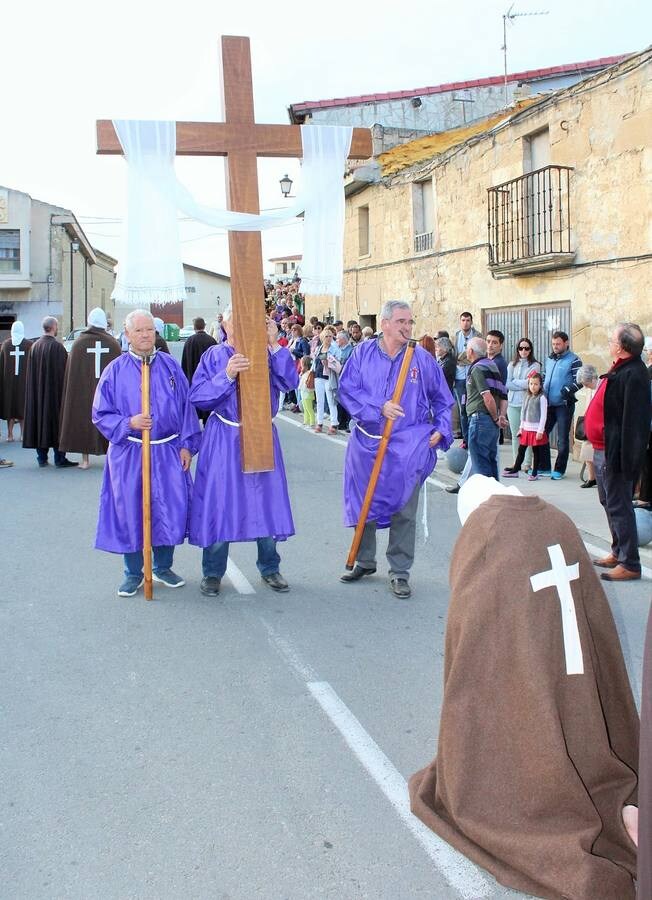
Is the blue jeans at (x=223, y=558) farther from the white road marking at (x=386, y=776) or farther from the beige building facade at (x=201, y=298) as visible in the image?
the beige building facade at (x=201, y=298)

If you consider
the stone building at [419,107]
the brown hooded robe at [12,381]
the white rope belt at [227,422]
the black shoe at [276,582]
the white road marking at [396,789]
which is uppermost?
the stone building at [419,107]

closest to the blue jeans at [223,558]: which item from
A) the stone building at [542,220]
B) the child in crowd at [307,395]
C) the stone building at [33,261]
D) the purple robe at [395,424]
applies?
the purple robe at [395,424]

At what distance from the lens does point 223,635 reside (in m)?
5.55

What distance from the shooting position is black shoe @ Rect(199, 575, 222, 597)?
6.41 meters

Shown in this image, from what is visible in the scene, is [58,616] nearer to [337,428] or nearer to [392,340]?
[392,340]

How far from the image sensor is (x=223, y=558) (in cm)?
650

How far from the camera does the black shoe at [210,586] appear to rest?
6.41 meters

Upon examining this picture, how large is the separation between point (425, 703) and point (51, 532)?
5012 mm

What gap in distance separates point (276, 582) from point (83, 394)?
6793 mm

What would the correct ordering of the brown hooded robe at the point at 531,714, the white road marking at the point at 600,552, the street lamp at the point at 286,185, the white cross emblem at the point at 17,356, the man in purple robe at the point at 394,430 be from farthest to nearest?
the street lamp at the point at 286,185 < the white cross emblem at the point at 17,356 < the white road marking at the point at 600,552 < the man in purple robe at the point at 394,430 < the brown hooded robe at the point at 531,714

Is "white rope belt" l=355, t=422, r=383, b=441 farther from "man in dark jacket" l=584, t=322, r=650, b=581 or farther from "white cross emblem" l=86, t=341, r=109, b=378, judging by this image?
"white cross emblem" l=86, t=341, r=109, b=378

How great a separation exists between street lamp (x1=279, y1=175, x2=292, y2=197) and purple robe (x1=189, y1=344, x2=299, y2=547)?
20317 mm

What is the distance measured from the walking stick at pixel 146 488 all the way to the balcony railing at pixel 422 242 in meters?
14.6

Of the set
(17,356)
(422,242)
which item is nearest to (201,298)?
(422,242)
